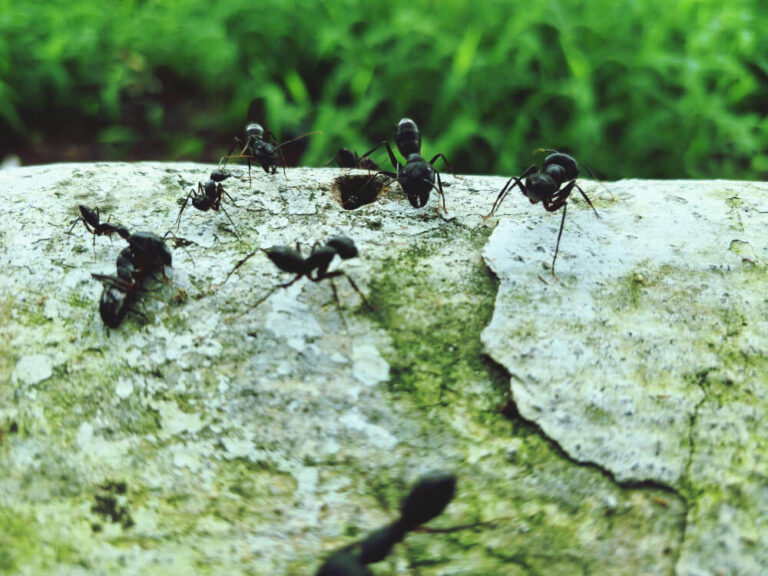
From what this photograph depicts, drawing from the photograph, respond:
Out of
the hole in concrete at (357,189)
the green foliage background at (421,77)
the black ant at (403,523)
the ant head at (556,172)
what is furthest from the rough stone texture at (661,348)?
the green foliage background at (421,77)

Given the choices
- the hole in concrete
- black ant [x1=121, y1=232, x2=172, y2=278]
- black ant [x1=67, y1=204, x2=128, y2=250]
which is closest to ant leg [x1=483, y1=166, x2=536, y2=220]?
the hole in concrete

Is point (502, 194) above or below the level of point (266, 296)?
above

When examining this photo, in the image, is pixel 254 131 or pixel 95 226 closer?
pixel 95 226

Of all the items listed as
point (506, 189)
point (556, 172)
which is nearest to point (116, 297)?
point (506, 189)

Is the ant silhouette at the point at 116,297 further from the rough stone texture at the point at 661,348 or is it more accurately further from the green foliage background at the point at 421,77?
the green foliage background at the point at 421,77

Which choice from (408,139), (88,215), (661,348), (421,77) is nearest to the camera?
(661,348)

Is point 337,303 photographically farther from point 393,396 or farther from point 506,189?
point 506,189
